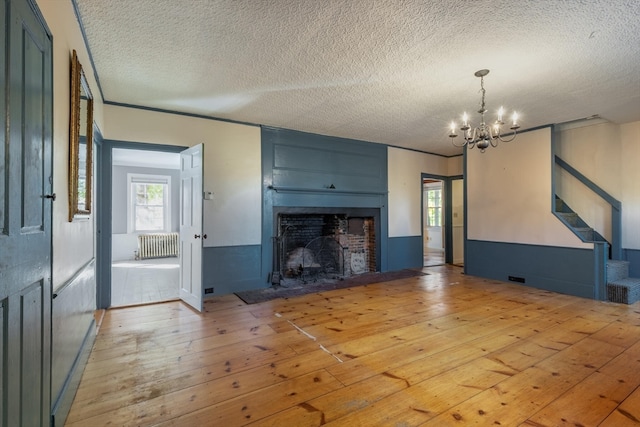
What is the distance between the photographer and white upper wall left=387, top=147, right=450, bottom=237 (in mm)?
6211

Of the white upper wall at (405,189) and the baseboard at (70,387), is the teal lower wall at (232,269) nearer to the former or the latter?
the baseboard at (70,387)

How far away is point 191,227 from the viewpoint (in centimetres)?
395

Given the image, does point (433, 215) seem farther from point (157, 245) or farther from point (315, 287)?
point (157, 245)

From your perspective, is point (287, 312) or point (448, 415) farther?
point (287, 312)

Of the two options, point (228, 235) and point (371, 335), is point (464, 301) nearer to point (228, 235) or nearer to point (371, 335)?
point (371, 335)

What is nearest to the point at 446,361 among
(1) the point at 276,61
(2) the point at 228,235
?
(1) the point at 276,61

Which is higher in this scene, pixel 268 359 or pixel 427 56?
pixel 427 56

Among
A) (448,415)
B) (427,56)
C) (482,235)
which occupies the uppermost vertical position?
(427,56)

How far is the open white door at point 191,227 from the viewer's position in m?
3.70

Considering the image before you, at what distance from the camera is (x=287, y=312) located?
11.8 ft

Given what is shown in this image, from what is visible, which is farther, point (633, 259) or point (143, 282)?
point (143, 282)

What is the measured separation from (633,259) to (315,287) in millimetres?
4959

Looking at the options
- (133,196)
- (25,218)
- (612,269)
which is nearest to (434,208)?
(612,269)

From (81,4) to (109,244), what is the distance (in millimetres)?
2710
